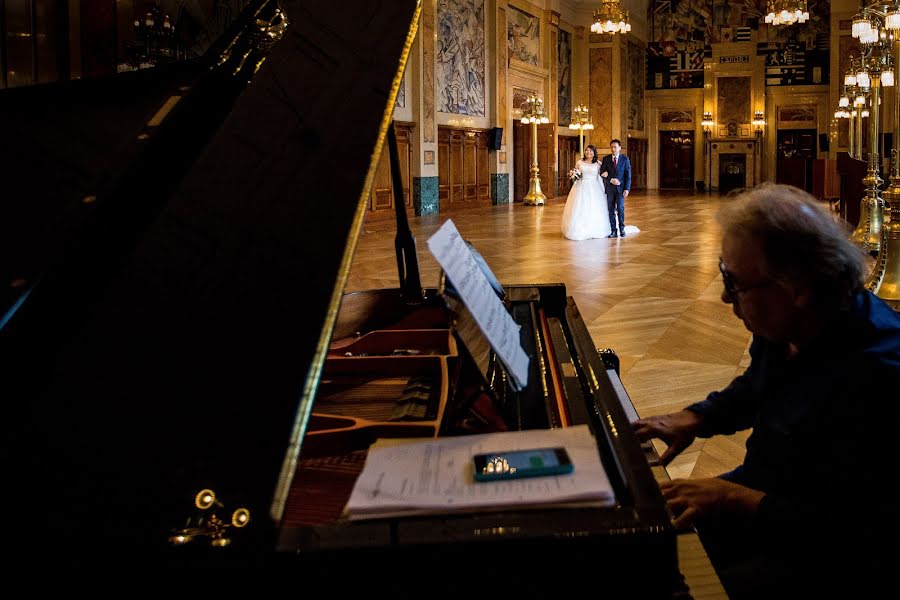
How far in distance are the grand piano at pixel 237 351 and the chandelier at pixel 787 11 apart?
59.0 ft

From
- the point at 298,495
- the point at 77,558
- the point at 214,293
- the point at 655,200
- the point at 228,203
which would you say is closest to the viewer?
the point at 77,558

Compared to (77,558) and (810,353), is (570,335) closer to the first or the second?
(810,353)

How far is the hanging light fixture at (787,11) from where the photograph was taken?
56.6 feet

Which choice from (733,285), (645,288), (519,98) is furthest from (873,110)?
(519,98)

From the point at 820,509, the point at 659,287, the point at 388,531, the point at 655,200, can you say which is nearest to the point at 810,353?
the point at 820,509

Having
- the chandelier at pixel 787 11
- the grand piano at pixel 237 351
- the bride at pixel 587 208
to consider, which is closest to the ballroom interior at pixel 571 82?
the chandelier at pixel 787 11

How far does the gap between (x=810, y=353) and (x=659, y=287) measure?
18.7 ft

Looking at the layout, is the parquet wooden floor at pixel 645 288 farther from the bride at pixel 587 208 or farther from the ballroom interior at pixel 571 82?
the ballroom interior at pixel 571 82

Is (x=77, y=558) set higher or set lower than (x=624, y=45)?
lower

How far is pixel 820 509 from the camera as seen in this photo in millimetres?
1299

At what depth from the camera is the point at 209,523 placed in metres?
0.82

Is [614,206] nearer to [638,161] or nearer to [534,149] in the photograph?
[534,149]

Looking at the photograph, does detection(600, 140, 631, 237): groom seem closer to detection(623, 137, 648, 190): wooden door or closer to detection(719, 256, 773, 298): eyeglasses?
detection(719, 256, 773, 298): eyeglasses

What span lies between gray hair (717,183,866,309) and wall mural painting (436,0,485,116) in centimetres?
1605
